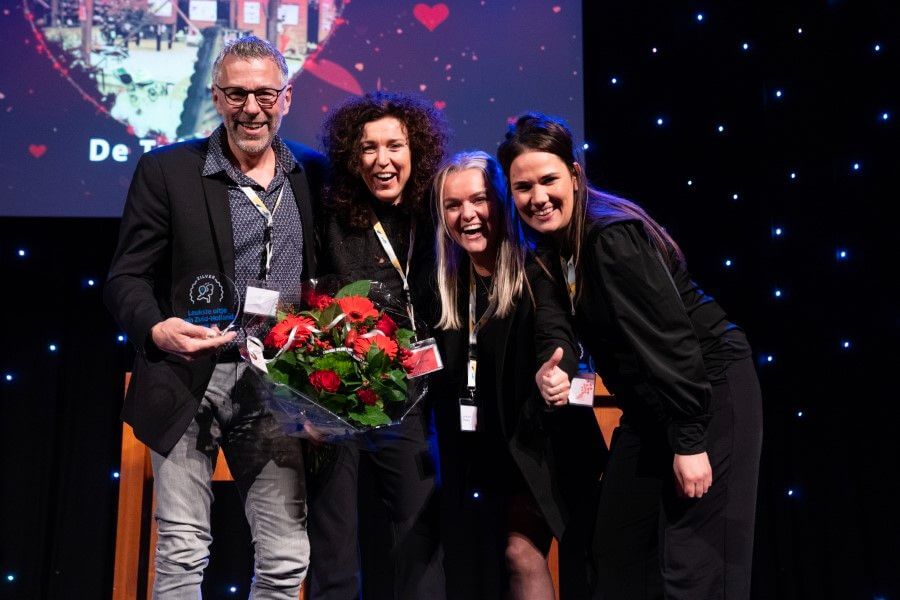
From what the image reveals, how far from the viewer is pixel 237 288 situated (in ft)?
6.86

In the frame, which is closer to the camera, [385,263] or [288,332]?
[288,332]

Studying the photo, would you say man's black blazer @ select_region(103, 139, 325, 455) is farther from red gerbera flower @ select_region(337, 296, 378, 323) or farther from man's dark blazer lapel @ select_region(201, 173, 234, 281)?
red gerbera flower @ select_region(337, 296, 378, 323)

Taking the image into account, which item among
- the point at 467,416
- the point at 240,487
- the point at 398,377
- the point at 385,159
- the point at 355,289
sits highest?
the point at 385,159

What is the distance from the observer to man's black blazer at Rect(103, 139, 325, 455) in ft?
6.60

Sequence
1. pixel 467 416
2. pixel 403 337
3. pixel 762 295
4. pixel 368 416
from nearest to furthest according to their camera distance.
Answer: pixel 368 416, pixel 403 337, pixel 467 416, pixel 762 295

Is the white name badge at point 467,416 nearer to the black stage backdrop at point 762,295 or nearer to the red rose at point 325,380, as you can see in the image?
the red rose at point 325,380

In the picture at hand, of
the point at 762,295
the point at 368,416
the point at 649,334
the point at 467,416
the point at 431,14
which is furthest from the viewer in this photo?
the point at 431,14

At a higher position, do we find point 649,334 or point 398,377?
point 649,334

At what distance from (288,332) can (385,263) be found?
1.56 ft

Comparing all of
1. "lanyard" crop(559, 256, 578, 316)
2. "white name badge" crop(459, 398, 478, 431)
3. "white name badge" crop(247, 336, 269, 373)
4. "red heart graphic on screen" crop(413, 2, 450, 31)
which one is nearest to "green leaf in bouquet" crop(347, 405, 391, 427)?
"white name badge" crop(247, 336, 269, 373)

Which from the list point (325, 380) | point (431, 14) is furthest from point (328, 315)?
point (431, 14)

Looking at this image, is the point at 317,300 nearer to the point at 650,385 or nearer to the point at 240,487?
the point at 240,487

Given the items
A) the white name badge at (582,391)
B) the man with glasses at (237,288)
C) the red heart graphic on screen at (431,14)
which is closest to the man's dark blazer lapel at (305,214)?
the man with glasses at (237,288)

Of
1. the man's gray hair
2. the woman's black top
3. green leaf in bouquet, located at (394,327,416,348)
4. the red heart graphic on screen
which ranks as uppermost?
the red heart graphic on screen
